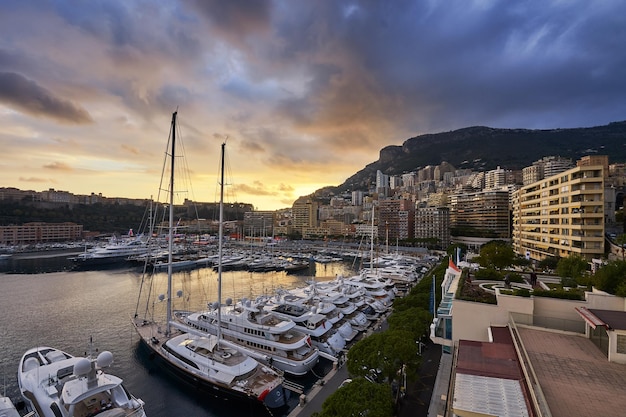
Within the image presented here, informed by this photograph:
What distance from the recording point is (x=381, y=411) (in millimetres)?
10117

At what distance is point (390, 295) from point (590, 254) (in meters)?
20.0

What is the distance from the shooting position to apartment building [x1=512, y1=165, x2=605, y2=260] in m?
32.2

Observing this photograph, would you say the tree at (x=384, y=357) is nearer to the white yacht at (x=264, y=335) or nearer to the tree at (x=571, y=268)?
the white yacht at (x=264, y=335)

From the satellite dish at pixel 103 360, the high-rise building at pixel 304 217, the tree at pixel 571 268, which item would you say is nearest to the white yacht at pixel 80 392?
the satellite dish at pixel 103 360

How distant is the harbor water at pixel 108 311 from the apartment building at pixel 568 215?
109 feet

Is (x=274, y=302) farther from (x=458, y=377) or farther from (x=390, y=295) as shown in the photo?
(x=458, y=377)

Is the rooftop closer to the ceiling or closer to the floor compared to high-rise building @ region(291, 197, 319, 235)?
closer to the floor

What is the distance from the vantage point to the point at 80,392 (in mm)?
12500

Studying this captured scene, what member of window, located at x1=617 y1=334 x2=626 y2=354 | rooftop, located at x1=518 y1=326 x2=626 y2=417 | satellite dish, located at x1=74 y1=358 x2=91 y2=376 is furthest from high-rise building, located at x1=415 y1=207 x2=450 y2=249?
satellite dish, located at x1=74 y1=358 x2=91 y2=376

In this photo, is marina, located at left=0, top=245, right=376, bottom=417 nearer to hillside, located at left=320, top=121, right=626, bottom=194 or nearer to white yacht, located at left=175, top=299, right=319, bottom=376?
white yacht, located at left=175, top=299, right=319, bottom=376

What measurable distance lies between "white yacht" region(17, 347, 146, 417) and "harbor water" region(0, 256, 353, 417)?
3.96 metres

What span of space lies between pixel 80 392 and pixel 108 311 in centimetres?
2466

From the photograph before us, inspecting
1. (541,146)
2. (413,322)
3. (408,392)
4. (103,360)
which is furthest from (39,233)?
(541,146)

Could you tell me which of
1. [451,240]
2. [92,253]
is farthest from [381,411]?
[451,240]
